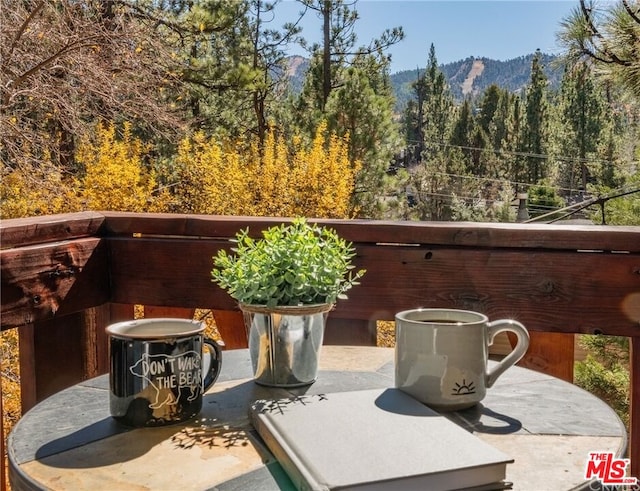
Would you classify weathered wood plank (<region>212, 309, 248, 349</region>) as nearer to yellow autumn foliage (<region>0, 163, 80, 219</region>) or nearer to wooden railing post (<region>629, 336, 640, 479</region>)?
wooden railing post (<region>629, 336, 640, 479</region>)

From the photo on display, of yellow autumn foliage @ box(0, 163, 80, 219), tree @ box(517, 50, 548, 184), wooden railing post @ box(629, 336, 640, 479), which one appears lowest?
wooden railing post @ box(629, 336, 640, 479)

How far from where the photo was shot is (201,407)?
0.74 metres

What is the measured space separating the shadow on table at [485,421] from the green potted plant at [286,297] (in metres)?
0.20

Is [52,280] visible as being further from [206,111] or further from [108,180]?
[206,111]

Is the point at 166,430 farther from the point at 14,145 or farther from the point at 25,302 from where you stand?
the point at 14,145

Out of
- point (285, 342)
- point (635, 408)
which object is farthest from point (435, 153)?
point (285, 342)

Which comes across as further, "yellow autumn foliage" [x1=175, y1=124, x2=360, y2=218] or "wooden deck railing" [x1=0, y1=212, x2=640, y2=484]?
"yellow autumn foliage" [x1=175, y1=124, x2=360, y2=218]

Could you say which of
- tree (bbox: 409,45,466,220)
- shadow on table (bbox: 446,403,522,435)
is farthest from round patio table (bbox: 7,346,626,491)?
tree (bbox: 409,45,466,220)

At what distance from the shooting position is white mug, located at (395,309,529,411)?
2.31ft

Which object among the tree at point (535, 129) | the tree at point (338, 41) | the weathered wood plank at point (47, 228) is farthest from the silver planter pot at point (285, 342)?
the tree at point (535, 129)

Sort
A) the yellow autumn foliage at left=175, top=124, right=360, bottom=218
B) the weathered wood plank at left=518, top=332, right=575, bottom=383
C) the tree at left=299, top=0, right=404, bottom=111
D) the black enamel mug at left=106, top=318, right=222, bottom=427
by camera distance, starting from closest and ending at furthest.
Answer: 1. the black enamel mug at left=106, top=318, right=222, bottom=427
2. the weathered wood plank at left=518, top=332, right=575, bottom=383
3. the yellow autumn foliage at left=175, top=124, right=360, bottom=218
4. the tree at left=299, top=0, right=404, bottom=111

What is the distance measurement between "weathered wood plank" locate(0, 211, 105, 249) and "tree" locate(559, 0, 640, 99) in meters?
3.86

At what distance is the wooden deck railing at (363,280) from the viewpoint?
1162 millimetres

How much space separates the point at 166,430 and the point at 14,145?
3875 millimetres
